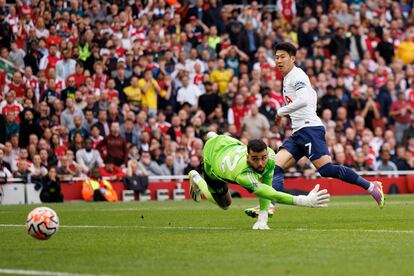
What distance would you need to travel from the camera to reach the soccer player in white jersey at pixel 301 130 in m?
15.1

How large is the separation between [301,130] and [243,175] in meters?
3.05

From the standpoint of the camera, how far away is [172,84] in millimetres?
28250

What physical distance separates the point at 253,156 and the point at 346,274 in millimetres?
4429

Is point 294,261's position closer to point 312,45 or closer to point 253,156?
point 253,156

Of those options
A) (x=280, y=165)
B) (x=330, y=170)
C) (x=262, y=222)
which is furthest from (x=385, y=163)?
(x=262, y=222)

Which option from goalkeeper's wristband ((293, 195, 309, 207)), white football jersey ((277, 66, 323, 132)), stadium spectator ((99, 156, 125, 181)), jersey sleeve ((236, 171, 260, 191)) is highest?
white football jersey ((277, 66, 323, 132))

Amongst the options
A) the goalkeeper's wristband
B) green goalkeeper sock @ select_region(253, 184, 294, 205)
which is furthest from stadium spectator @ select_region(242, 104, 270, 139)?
the goalkeeper's wristband

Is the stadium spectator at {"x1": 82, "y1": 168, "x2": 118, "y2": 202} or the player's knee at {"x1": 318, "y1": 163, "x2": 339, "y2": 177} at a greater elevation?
the player's knee at {"x1": 318, "y1": 163, "x2": 339, "y2": 177}

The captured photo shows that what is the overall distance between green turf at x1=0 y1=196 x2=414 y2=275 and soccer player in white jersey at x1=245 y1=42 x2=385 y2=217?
644 mm

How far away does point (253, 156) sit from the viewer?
12.6 m

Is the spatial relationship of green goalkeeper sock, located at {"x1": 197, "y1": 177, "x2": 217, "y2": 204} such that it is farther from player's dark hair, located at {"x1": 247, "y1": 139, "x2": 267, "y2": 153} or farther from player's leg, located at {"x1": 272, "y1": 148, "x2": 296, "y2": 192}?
player's dark hair, located at {"x1": 247, "y1": 139, "x2": 267, "y2": 153}

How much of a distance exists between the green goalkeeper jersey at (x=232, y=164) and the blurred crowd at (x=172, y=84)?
11460 millimetres

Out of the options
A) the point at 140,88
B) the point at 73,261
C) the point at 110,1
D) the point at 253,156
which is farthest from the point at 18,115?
the point at 73,261

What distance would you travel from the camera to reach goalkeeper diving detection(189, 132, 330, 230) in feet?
39.6
